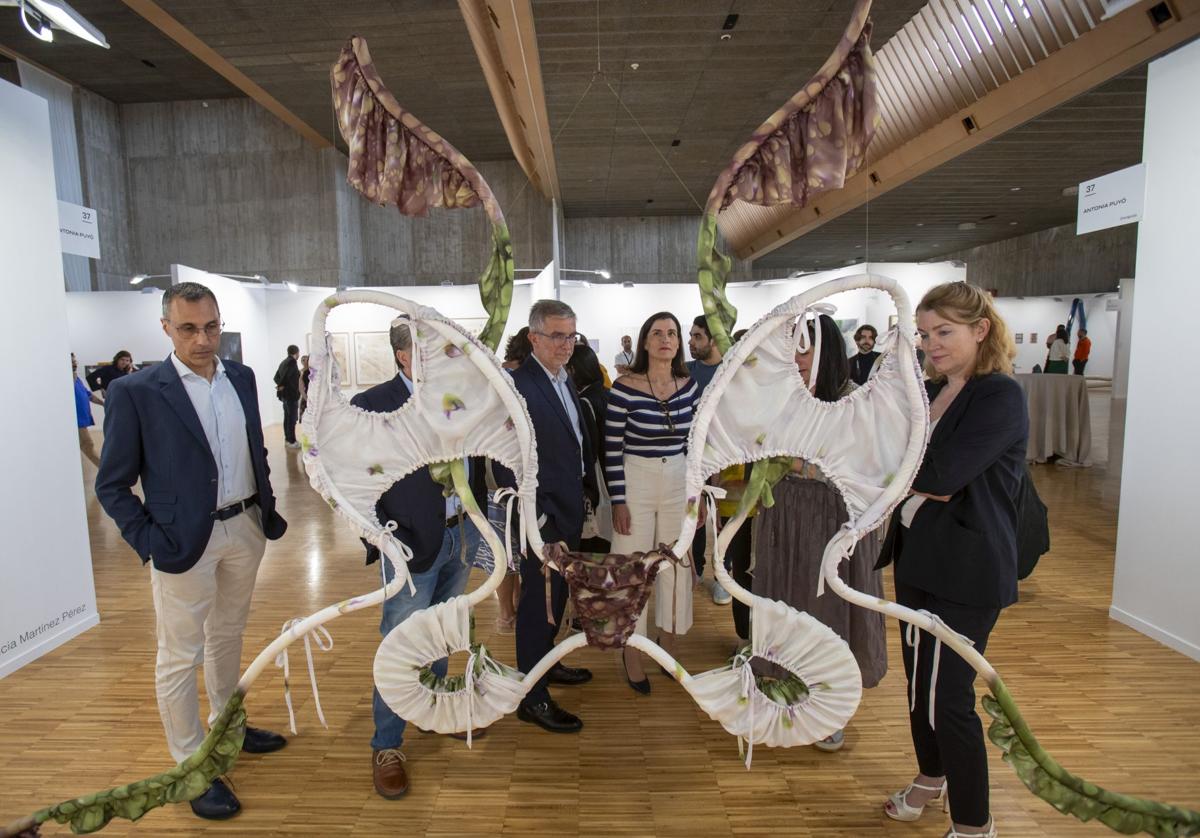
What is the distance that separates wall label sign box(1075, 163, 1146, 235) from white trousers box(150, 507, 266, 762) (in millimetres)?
4159

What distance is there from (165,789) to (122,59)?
42.0 ft

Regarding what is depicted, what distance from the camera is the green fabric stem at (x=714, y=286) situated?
1515mm

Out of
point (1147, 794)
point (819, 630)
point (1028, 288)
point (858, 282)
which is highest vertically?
point (1028, 288)

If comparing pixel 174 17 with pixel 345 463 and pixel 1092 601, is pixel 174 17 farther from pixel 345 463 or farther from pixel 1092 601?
pixel 1092 601

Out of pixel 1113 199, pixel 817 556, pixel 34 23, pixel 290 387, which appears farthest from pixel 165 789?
pixel 290 387

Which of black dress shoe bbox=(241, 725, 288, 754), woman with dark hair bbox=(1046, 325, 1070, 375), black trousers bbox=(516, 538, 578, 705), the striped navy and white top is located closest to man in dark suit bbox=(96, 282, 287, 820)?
black dress shoe bbox=(241, 725, 288, 754)

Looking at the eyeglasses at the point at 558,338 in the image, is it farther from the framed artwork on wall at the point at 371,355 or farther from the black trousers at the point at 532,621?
the framed artwork on wall at the point at 371,355

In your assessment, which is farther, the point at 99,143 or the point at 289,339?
the point at 99,143

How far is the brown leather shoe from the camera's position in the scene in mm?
2213

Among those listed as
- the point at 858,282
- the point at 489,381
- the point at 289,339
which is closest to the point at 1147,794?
the point at 858,282

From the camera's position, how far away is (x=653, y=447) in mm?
2602

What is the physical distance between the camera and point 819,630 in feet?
4.85

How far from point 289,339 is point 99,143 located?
565cm

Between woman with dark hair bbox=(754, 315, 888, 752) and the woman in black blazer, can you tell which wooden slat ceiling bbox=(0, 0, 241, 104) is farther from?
the woman in black blazer
